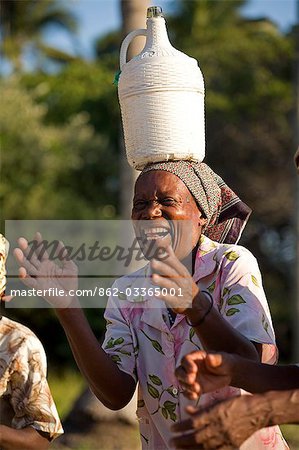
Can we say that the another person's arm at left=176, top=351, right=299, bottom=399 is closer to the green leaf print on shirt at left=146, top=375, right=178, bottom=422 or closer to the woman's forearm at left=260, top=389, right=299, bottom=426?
the woman's forearm at left=260, top=389, right=299, bottom=426

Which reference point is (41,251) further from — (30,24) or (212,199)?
(30,24)

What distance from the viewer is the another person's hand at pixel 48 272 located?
2.82 m

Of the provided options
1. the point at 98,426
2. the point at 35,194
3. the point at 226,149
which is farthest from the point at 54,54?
the point at 98,426

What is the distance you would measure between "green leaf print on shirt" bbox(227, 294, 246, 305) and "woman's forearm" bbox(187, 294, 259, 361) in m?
0.19

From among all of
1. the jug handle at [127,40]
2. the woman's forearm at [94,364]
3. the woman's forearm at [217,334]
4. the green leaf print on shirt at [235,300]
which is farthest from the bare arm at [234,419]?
the jug handle at [127,40]

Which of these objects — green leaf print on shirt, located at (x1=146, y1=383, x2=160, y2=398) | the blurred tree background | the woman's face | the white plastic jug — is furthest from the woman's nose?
the blurred tree background

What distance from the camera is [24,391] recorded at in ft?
10.5

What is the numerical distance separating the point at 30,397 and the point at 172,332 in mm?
554

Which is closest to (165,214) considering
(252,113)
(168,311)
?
(168,311)

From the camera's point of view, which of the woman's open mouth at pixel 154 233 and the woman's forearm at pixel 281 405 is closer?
the woman's forearm at pixel 281 405

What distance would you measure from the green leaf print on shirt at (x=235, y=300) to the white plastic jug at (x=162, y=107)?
63 cm

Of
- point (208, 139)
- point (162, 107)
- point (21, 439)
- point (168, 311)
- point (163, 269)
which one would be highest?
point (162, 107)

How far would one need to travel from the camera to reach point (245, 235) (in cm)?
1948

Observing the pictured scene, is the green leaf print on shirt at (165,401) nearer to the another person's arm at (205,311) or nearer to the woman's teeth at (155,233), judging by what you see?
the another person's arm at (205,311)
